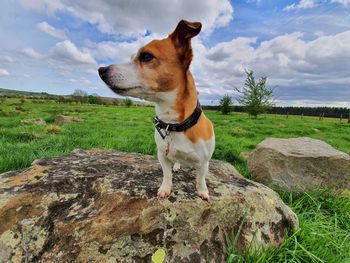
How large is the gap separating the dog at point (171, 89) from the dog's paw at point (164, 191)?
12mm

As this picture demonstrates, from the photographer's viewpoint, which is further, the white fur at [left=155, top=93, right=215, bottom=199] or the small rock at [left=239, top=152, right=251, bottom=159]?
the small rock at [left=239, top=152, right=251, bottom=159]

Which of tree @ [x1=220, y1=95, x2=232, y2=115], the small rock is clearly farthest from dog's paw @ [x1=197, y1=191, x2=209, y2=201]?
tree @ [x1=220, y1=95, x2=232, y2=115]

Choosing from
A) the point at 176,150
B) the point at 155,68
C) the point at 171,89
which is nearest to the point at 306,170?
the point at 176,150

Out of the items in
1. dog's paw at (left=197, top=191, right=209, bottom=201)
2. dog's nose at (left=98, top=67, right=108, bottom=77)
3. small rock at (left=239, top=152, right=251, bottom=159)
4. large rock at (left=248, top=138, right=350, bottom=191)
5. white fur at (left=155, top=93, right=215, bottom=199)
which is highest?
dog's nose at (left=98, top=67, right=108, bottom=77)

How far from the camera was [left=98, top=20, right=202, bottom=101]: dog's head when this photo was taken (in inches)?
113

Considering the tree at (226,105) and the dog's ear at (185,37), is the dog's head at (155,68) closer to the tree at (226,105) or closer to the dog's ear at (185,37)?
the dog's ear at (185,37)

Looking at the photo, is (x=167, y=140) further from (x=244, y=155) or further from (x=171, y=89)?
(x=244, y=155)

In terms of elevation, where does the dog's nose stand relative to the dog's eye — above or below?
below

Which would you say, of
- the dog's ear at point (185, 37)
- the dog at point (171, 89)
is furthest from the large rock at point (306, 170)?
the dog's ear at point (185, 37)

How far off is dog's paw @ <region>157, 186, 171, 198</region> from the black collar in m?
0.65

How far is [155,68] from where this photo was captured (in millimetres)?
2910

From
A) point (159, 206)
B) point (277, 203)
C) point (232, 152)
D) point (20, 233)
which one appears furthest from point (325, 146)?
point (20, 233)

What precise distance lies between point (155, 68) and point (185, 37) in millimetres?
453

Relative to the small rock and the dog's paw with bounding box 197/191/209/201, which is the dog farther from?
the small rock
